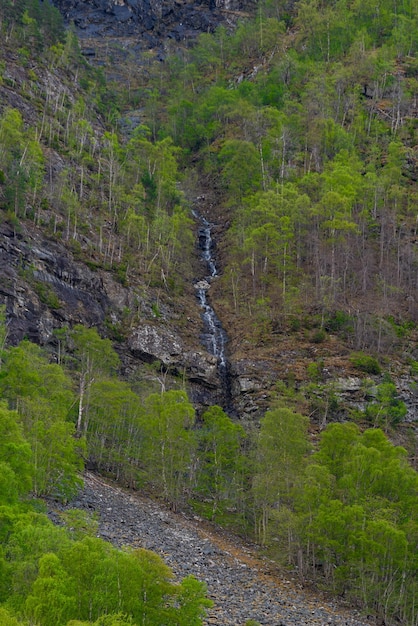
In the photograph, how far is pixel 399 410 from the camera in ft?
187

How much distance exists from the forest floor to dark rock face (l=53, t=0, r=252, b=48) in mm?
136979

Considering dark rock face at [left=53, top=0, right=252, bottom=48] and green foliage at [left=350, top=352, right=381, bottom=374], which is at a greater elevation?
dark rock face at [left=53, top=0, right=252, bottom=48]

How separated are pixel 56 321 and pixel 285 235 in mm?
25996

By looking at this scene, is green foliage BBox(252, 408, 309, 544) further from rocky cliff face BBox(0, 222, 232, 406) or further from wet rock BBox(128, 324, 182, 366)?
wet rock BBox(128, 324, 182, 366)

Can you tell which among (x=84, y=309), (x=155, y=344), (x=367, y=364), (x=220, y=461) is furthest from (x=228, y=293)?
(x=220, y=461)

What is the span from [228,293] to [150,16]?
109 m

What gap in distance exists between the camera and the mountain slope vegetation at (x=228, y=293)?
110 ft

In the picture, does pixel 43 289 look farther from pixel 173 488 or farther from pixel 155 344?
pixel 173 488

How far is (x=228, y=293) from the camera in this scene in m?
76.1

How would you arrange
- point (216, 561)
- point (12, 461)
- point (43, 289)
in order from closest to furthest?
point (12, 461), point (216, 561), point (43, 289)

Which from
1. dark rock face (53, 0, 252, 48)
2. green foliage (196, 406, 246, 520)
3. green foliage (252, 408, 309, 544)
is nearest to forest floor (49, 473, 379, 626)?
green foliage (252, 408, 309, 544)

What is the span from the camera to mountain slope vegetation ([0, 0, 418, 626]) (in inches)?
1318

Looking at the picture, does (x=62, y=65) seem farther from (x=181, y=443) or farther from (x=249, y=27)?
(x=181, y=443)

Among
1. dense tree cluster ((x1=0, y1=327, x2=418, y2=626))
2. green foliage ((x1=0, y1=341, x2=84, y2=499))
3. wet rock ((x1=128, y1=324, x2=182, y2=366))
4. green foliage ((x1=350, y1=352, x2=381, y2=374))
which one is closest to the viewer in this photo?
dense tree cluster ((x1=0, y1=327, x2=418, y2=626))
